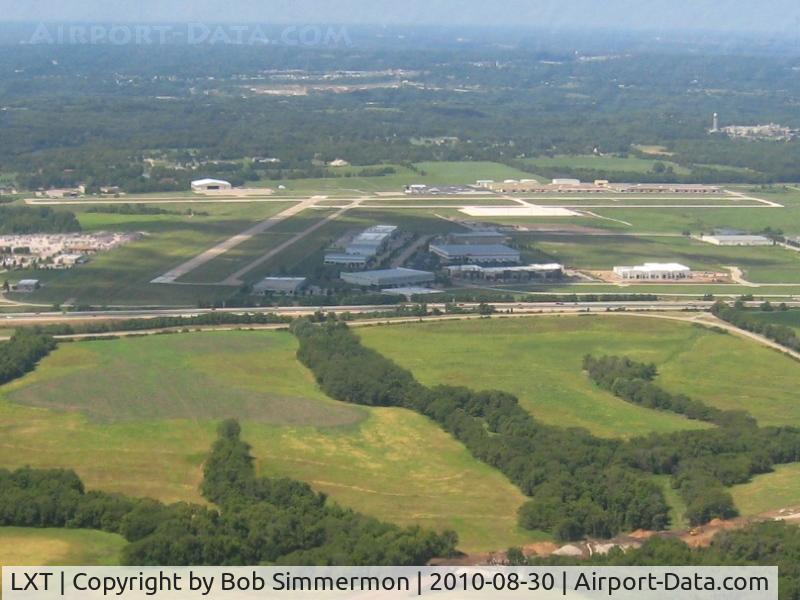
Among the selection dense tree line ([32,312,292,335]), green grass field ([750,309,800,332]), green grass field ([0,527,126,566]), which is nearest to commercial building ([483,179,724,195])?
green grass field ([750,309,800,332])

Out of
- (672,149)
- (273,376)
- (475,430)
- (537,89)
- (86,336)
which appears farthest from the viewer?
(537,89)

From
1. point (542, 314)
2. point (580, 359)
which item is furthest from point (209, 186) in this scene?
point (580, 359)

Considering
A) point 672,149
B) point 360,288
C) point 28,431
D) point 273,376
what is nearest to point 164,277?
point 360,288

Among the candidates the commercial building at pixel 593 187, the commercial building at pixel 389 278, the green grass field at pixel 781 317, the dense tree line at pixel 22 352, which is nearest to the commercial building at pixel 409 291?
the commercial building at pixel 389 278

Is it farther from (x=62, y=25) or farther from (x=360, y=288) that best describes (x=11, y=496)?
(x=62, y=25)

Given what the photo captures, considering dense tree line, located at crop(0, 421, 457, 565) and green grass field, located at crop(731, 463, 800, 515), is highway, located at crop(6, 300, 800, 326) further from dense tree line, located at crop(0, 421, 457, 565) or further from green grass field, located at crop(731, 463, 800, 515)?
dense tree line, located at crop(0, 421, 457, 565)

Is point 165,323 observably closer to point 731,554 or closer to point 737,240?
point 731,554
